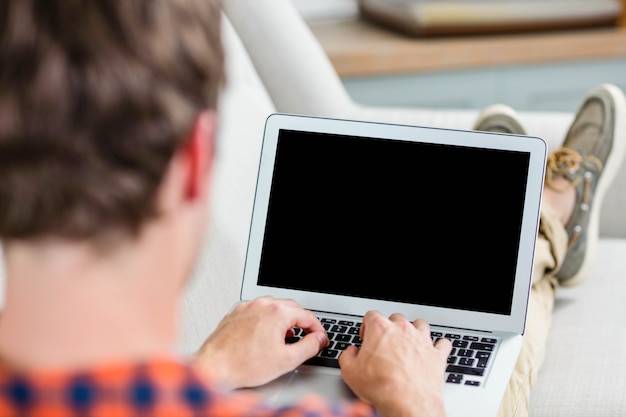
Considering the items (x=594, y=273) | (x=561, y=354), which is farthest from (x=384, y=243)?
(x=594, y=273)

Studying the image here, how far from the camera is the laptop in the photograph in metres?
1.00

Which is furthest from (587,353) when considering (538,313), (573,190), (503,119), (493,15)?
(493,15)

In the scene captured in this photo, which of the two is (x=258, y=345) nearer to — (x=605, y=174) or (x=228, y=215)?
(x=228, y=215)

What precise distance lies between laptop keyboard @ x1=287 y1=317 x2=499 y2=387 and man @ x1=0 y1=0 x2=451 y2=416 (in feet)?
1.47

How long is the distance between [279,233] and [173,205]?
562 millimetres

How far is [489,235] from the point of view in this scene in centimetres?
102

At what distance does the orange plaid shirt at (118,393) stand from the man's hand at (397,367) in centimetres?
35

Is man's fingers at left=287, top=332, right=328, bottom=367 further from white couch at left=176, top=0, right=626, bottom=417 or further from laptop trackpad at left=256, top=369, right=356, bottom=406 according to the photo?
white couch at left=176, top=0, right=626, bottom=417

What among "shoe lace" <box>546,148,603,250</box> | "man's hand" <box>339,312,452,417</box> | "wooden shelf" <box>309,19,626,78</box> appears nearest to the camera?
"man's hand" <box>339,312,452,417</box>

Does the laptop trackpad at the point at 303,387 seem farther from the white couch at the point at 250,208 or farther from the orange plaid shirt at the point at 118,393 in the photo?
the orange plaid shirt at the point at 118,393

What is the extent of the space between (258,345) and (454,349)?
21cm

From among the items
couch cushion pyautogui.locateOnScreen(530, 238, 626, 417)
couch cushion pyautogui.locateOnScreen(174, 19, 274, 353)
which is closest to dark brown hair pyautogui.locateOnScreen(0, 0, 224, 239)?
couch cushion pyautogui.locateOnScreen(174, 19, 274, 353)

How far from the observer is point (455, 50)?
2.41 metres

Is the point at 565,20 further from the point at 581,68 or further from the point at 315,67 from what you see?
the point at 315,67
